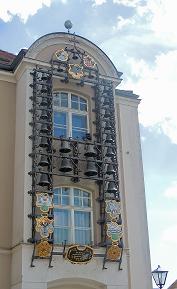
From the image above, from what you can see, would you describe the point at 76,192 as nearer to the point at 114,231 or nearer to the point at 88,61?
the point at 114,231

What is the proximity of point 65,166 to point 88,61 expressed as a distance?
14.9 ft

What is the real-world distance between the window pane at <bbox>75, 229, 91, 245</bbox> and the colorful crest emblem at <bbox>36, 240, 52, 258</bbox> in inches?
58.7

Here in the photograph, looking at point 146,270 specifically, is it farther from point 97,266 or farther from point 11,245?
point 11,245

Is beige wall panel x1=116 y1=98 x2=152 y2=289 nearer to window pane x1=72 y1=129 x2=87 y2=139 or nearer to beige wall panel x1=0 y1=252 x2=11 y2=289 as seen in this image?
window pane x1=72 y1=129 x2=87 y2=139

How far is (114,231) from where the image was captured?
15.7 meters

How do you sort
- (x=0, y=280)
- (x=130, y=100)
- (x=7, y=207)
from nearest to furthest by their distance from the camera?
1. (x=0, y=280)
2. (x=7, y=207)
3. (x=130, y=100)

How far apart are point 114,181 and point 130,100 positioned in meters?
4.30

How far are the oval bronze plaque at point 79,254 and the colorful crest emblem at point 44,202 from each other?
1.43 meters

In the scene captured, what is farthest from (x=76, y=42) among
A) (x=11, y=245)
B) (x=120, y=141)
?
(x=11, y=245)

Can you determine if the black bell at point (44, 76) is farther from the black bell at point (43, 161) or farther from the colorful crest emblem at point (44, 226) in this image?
the colorful crest emblem at point (44, 226)

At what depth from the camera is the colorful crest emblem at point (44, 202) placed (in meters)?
14.9

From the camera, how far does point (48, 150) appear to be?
1603 cm

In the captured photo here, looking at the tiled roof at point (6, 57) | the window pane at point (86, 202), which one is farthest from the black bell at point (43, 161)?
the tiled roof at point (6, 57)

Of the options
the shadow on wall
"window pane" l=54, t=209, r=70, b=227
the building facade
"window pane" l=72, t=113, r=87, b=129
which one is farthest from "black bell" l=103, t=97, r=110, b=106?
the shadow on wall
